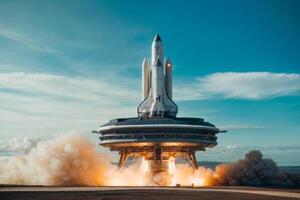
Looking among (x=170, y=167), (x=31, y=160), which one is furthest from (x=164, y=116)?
(x=31, y=160)

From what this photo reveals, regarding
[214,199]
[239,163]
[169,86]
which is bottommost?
[214,199]

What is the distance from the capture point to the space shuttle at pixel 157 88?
132 metres

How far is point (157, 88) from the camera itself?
133m

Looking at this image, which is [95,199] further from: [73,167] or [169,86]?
[169,86]

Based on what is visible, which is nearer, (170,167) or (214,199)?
(214,199)

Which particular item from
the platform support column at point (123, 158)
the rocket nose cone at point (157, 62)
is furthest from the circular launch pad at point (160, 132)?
the rocket nose cone at point (157, 62)

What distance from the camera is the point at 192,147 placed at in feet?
431

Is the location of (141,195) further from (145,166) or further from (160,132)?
(145,166)

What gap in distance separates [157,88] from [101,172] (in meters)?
28.2

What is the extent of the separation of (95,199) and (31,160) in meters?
67.1

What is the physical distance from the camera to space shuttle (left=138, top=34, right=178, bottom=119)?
132m

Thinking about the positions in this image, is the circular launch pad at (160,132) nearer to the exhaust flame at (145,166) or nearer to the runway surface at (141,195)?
the exhaust flame at (145,166)

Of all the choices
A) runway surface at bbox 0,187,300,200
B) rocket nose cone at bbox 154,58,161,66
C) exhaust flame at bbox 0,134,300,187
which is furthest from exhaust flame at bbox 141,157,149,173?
runway surface at bbox 0,187,300,200

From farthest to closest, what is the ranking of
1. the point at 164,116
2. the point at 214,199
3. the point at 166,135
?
the point at 164,116 < the point at 166,135 < the point at 214,199
